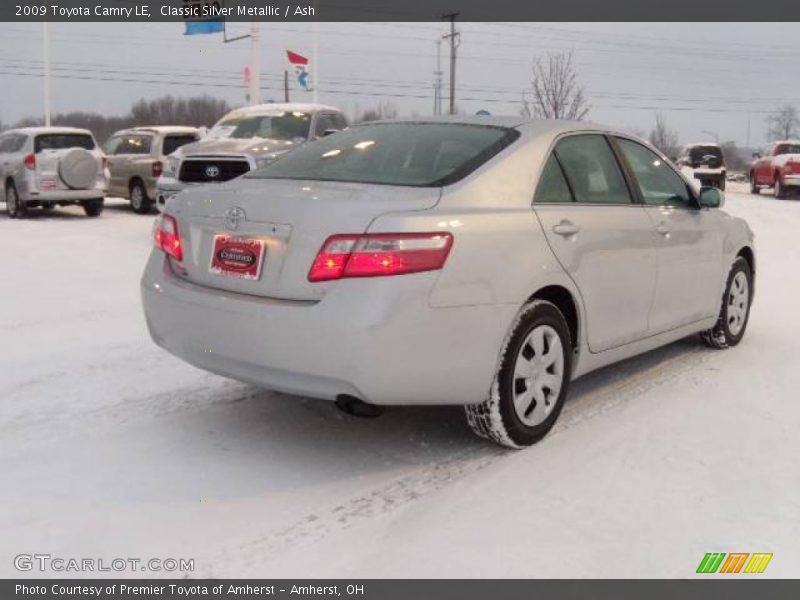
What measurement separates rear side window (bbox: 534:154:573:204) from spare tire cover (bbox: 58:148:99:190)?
12.9 m

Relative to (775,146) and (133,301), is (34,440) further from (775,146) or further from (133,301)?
(775,146)

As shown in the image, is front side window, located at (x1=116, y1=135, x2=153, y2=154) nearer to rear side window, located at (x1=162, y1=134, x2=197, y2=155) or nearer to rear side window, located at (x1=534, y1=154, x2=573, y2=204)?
rear side window, located at (x1=162, y1=134, x2=197, y2=155)

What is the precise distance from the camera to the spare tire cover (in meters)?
15.4

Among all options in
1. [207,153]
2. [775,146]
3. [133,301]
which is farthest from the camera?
[775,146]

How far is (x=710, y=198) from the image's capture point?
217 inches

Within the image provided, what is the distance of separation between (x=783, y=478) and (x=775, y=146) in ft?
87.0

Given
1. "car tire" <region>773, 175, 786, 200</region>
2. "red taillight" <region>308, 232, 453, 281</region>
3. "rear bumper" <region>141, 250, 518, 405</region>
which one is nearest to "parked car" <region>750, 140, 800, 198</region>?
"car tire" <region>773, 175, 786, 200</region>

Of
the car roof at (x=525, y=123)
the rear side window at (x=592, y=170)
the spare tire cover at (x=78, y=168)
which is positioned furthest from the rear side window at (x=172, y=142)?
the rear side window at (x=592, y=170)

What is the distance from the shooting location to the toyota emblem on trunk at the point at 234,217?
372cm

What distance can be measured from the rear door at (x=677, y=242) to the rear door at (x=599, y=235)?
0.50 feet

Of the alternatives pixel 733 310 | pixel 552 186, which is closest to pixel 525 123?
pixel 552 186

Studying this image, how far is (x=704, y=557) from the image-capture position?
3.04 metres

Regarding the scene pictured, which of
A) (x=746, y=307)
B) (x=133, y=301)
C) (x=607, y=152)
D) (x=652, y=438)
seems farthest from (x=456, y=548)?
(x=133, y=301)

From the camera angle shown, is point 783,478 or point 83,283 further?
point 83,283
